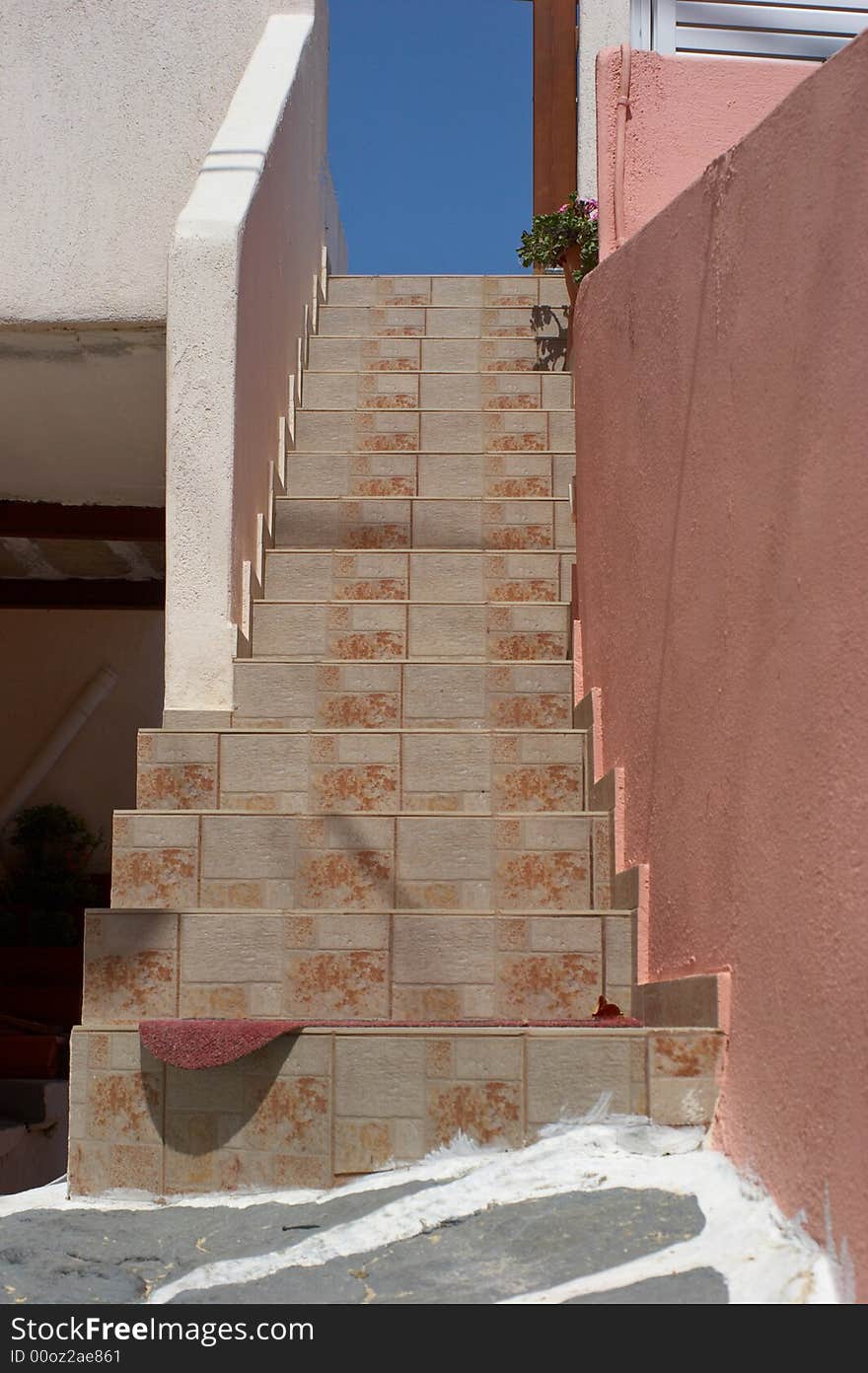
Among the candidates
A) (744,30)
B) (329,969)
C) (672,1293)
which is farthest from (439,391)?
(672,1293)

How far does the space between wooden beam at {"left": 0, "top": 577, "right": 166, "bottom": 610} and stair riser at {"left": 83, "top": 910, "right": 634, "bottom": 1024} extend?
6073 mm

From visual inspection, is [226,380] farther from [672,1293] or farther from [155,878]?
[672,1293]

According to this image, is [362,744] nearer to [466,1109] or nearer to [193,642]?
[193,642]

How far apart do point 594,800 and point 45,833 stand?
17.6 ft

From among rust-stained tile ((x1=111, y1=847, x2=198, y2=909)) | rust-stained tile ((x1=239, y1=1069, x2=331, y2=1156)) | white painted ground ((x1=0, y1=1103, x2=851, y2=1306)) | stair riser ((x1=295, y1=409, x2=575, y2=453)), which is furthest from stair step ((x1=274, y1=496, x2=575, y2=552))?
white painted ground ((x1=0, y1=1103, x2=851, y2=1306))

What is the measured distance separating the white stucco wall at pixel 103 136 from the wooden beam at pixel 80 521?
92.2 inches

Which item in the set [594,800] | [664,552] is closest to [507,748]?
[594,800]

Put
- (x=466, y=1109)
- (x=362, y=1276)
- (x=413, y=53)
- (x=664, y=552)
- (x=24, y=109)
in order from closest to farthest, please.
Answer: (x=362, y=1276) < (x=466, y=1109) < (x=664, y=552) < (x=24, y=109) < (x=413, y=53)

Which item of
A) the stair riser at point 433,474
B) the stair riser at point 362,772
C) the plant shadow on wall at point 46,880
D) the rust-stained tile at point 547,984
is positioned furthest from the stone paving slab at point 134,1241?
the plant shadow on wall at point 46,880

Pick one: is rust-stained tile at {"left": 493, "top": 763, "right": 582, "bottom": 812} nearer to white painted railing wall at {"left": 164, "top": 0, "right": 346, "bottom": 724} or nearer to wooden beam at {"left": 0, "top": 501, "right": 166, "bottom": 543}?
white painted railing wall at {"left": 164, "top": 0, "right": 346, "bottom": 724}

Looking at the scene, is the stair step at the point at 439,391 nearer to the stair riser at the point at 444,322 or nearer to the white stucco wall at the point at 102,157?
the stair riser at the point at 444,322

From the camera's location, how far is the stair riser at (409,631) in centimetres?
505

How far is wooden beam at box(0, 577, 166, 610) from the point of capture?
9641mm

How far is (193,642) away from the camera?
4.68 meters
